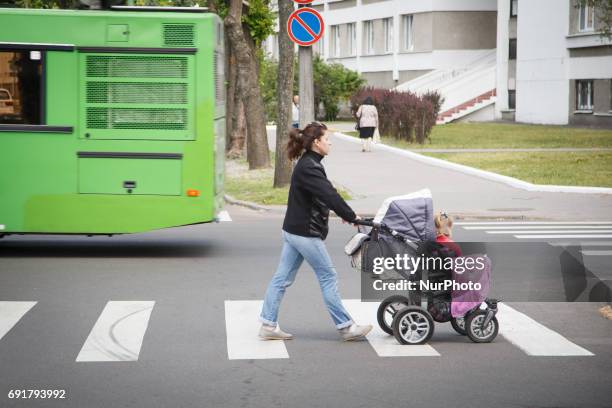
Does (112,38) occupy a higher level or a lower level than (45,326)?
higher

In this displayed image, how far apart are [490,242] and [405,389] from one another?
849 cm

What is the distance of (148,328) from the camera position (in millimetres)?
9883

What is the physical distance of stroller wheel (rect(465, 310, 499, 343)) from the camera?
30.2 ft

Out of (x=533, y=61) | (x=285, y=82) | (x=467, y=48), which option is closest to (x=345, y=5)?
(x=467, y=48)

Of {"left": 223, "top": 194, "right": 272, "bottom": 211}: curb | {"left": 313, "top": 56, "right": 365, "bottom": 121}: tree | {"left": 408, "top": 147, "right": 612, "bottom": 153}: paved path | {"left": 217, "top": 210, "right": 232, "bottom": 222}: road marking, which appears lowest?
{"left": 217, "top": 210, "right": 232, "bottom": 222}: road marking

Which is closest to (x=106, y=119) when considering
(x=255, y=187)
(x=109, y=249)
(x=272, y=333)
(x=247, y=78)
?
(x=109, y=249)

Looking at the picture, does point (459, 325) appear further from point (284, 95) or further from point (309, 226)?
point (284, 95)

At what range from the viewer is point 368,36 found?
72062 mm

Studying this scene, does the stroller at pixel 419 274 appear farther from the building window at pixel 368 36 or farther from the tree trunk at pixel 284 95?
the building window at pixel 368 36

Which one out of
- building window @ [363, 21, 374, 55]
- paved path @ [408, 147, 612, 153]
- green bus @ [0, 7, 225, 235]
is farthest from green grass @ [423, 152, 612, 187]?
building window @ [363, 21, 374, 55]

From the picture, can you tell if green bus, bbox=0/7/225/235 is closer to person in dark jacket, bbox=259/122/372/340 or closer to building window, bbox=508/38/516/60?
person in dark jacket, bbox=259/122/372/340

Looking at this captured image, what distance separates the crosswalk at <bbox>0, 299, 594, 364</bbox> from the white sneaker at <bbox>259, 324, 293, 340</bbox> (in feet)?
0.20

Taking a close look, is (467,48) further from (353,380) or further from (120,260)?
(353,380)

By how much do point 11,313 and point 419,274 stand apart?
391cm
